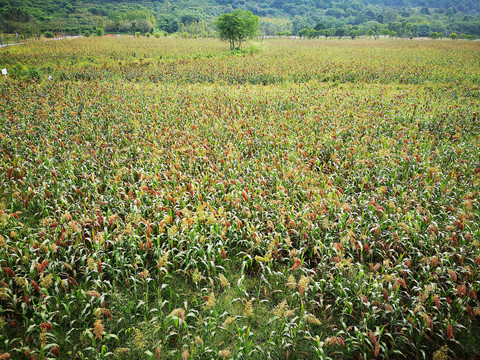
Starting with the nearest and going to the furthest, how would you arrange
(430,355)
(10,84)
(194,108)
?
(430,355), (194,108), (10,84)

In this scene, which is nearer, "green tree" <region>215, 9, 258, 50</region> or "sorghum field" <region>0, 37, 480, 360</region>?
"sorghum field" <region>0, 37, 480, 360</region>

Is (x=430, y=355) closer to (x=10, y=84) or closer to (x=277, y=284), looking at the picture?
(x=277, y=284)

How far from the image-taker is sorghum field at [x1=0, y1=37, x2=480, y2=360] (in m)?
3.59

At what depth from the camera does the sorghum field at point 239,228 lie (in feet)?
11.8

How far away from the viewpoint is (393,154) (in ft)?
25.9

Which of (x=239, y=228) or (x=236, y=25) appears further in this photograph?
(x=236, y=25)

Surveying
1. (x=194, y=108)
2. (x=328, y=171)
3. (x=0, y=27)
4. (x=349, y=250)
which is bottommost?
(x=349, y=250)

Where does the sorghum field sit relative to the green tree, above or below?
below

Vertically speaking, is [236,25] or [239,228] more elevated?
[236,25]

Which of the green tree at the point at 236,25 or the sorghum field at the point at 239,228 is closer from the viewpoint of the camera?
the sorghum field at the point at 239,228

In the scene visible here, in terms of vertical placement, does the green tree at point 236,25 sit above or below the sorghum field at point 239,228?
above

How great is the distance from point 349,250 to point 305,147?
444 centimetres

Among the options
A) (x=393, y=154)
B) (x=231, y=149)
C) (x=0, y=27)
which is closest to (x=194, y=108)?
(x=231, y=149)

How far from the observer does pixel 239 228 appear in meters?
5.08
